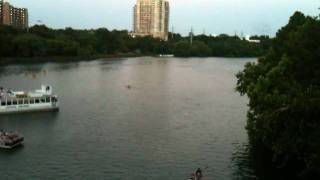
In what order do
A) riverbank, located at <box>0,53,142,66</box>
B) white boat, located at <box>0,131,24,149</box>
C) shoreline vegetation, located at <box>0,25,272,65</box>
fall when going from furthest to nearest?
shoreline vegetation, located at <box>0,25,272,65</box>, riverbank, located at <box>0,53,142,66</box>, white boat, located at <box>0,131,24,149</box>

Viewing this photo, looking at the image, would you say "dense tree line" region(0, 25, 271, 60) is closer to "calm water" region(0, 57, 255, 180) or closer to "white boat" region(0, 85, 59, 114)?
"calm water" region(0, 57, 255, 180)

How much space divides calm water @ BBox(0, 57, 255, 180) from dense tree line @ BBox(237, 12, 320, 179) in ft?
12.3

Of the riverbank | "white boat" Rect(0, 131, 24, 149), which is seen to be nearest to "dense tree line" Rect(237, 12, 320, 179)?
"white boat" Rect(0, 131, 24, 149)

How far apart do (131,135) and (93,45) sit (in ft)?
367

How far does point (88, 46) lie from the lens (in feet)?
479

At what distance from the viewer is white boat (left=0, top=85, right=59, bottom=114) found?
2007 inches

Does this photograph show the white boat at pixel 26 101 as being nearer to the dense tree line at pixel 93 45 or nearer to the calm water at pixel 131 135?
the calm water at pixel 131 135

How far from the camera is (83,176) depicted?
31359 mm

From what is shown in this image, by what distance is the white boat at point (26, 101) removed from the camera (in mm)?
50969

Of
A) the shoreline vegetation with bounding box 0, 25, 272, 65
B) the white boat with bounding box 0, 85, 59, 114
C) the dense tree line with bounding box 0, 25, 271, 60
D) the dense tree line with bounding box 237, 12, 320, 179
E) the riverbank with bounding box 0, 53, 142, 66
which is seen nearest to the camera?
the dense tree line with bounding box 237, 12, 320, 179

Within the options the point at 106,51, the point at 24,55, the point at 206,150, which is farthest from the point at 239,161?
the point at 106,51

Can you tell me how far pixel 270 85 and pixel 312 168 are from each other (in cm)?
796

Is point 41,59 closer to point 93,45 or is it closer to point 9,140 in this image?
point 93,45

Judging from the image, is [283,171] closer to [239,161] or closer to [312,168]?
[239,161]
